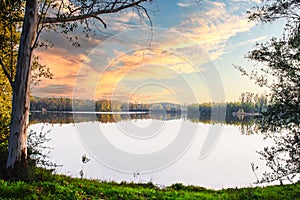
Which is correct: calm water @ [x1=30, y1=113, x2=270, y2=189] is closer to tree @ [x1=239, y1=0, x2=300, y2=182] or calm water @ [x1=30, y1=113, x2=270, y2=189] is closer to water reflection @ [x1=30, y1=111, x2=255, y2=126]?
tree @ [x1=239, y1=0, x2=300, y2=182]

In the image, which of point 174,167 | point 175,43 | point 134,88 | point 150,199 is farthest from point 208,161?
point 150,199

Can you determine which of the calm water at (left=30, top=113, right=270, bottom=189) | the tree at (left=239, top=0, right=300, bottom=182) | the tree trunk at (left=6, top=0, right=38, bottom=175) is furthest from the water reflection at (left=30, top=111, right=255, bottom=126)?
the tree at (left=239, top=0, right=300, bottom=182)

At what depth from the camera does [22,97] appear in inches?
394

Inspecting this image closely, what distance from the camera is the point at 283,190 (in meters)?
11.6

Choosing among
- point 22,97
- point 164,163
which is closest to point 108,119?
point 164,163

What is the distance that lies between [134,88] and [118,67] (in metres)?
4.10

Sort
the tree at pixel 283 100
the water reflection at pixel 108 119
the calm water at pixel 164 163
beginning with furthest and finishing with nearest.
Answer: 1. the water reflection at pixel 108 119
2. the calm water at pixel 164 163
3. the tree at pixel 283 100

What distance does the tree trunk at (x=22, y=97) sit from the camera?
32.2 feet

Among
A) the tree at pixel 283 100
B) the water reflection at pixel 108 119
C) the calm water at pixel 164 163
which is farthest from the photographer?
the water reflection at pixel 108 119

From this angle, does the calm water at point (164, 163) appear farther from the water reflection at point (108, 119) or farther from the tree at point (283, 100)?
the water reflection at point (108, 119)

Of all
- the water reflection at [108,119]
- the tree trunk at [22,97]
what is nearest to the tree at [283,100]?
the tree trunk at [22,97]

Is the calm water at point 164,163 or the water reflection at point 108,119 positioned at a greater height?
the water reflection at point 108,119

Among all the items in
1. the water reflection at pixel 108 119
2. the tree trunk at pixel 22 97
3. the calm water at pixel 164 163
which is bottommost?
the calm water at pixel 164 163

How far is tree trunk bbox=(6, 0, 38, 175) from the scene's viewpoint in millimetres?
9828
